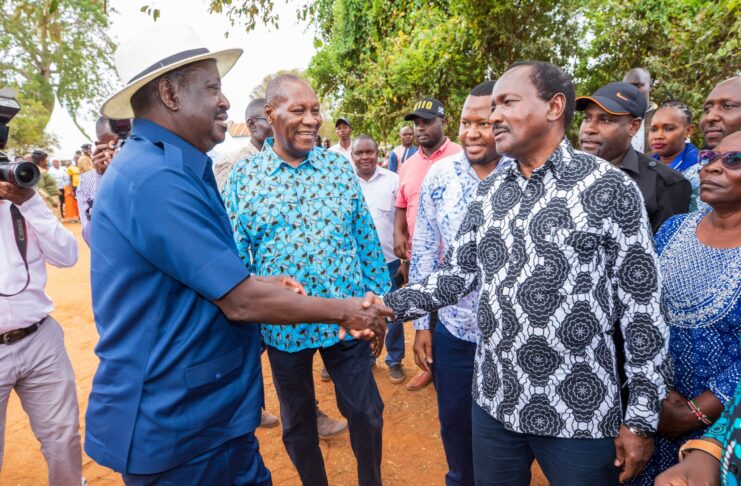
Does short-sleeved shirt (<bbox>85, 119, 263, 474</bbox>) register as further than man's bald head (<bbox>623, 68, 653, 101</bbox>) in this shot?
No

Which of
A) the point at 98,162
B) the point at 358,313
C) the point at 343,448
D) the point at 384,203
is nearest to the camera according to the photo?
the point at 358,313

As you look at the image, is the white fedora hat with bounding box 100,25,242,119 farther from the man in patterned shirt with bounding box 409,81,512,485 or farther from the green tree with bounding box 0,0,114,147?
the green tree with bounding box 0,0,114,147

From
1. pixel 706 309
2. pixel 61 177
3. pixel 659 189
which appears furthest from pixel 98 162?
pixel 61 177

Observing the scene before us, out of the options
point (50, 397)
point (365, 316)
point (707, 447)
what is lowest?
point (50, 397)

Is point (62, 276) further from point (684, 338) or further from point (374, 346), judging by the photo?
point (684, 338)

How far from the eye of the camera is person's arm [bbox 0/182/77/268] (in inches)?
101

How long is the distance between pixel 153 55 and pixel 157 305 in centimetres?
96

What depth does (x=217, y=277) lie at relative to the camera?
5.25ft

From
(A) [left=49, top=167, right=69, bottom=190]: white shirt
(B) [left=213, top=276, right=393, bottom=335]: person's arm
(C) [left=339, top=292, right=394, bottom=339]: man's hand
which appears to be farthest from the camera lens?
(A) [left=49, top=167, right=69, bottom=190]: white shirt

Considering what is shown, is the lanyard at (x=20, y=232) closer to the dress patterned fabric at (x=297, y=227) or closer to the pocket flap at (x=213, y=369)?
the dress patterned fabric at (x=297, y=227)

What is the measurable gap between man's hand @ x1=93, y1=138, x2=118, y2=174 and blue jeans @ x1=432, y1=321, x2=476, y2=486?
324 cm

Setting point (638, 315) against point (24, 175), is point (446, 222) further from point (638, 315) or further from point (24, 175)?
point (24, 175)

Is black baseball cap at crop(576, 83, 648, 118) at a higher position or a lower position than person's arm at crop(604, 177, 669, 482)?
higher

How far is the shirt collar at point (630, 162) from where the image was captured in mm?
2790
